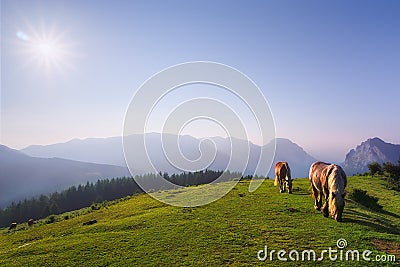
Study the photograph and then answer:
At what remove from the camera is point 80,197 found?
8981cm

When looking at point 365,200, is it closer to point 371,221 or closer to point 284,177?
point 284,177

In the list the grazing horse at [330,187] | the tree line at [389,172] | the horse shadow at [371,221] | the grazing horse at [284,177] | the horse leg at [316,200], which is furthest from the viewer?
the tree line at [389,172]

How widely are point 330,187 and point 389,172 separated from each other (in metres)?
24.4

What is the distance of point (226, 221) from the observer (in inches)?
587

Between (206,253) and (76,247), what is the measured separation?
6.02 meters

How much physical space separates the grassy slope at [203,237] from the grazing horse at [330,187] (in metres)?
0.64

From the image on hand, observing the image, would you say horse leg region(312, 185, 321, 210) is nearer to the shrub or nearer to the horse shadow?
the horse shadow

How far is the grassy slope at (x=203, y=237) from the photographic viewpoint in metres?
10.6

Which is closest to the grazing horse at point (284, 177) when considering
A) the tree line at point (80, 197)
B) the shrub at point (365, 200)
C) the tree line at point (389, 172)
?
the shrub at point (365, 200)

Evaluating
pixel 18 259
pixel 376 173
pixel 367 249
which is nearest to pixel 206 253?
pixel 367 249

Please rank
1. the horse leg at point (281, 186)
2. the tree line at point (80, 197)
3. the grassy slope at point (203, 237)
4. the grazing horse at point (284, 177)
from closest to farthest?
1. the grassy slope at point (203, 237)
2. the grazing horse at point (284, 177)
3. the horse leg at point (281, 186)
4. the tree line at point (80, 197)

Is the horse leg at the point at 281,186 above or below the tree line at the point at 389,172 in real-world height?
below

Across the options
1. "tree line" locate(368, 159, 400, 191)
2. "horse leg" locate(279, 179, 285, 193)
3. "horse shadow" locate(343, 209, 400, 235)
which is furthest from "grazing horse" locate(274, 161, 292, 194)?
"tree line" locate(368, 159, 400, 191)

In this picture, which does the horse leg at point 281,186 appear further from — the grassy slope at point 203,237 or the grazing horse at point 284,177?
the grassy slope at point 203,237
